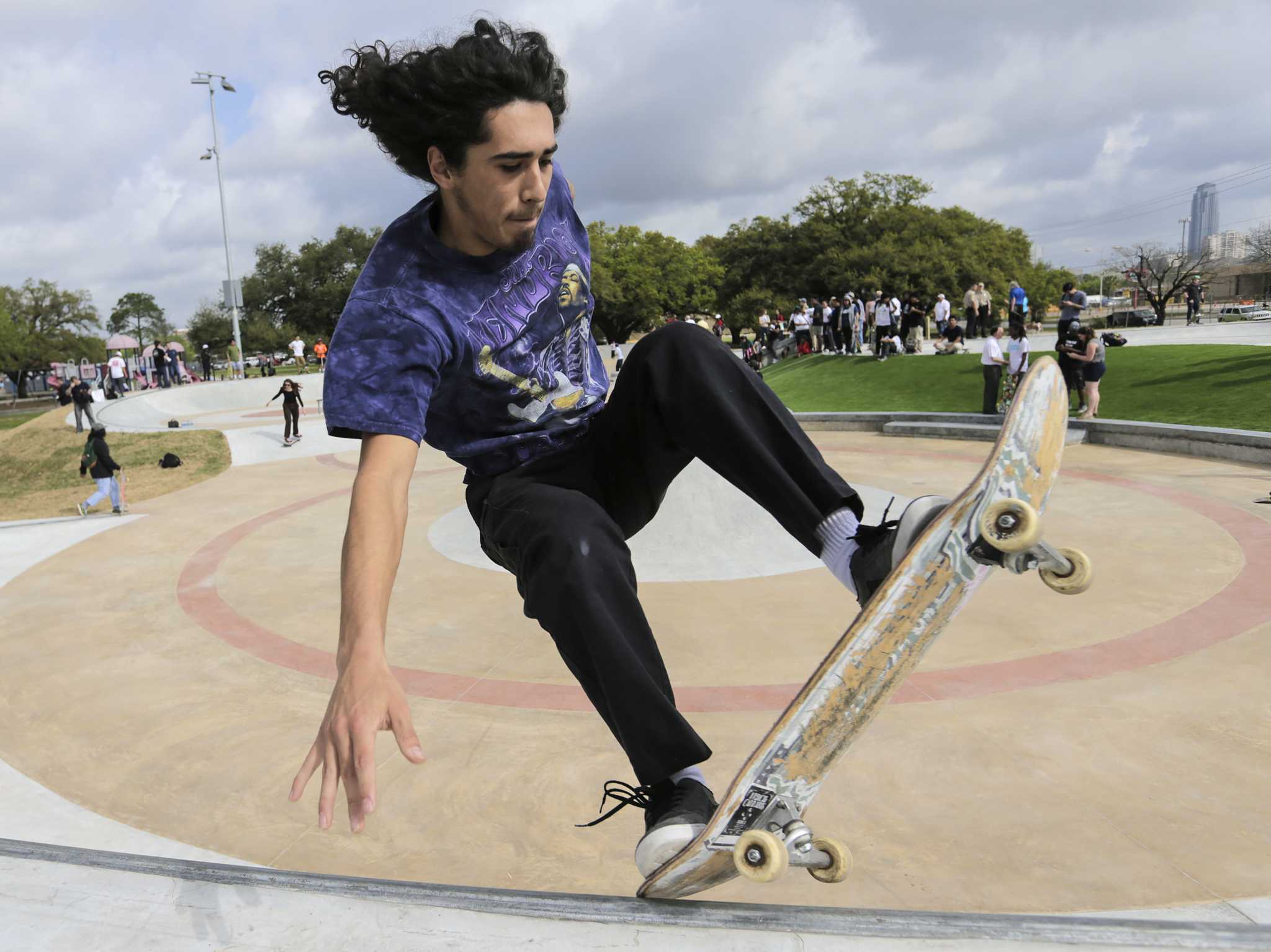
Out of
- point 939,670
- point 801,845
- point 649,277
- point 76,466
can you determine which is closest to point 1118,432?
point 939,670

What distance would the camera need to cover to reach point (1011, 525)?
1.87m

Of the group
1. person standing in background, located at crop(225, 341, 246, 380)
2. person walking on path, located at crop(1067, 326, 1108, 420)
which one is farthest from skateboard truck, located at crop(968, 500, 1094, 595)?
person standing in background, located at crop(225, 341, 246, 380)

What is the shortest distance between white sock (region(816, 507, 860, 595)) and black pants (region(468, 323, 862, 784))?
0.02 metres

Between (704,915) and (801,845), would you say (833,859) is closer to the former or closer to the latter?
(801,845)

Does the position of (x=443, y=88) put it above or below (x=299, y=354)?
below

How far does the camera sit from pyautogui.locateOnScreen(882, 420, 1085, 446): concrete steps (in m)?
13.0

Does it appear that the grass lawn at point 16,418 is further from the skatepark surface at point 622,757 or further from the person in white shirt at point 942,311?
the skatepark surface at point 622,757

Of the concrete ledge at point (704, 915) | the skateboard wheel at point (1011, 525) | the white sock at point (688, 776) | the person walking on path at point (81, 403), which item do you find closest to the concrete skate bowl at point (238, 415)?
the person walking on path at point (81, 403)

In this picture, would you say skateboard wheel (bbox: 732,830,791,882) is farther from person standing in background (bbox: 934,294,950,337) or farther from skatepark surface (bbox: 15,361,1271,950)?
person standing in background (bbox: 934,294,950,337)

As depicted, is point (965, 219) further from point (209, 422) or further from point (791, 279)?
point (209, 422)

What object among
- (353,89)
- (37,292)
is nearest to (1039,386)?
(353,89)

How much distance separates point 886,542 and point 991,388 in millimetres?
13731

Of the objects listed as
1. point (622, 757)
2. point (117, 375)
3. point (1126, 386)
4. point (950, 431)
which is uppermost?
point (117, 375)

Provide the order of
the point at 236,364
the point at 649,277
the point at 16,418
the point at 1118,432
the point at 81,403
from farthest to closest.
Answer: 1. the point at 649,277
2. the point at 16,418
3. the point at 236,364
4. the point at 81,403
5. the point at 1118,432
